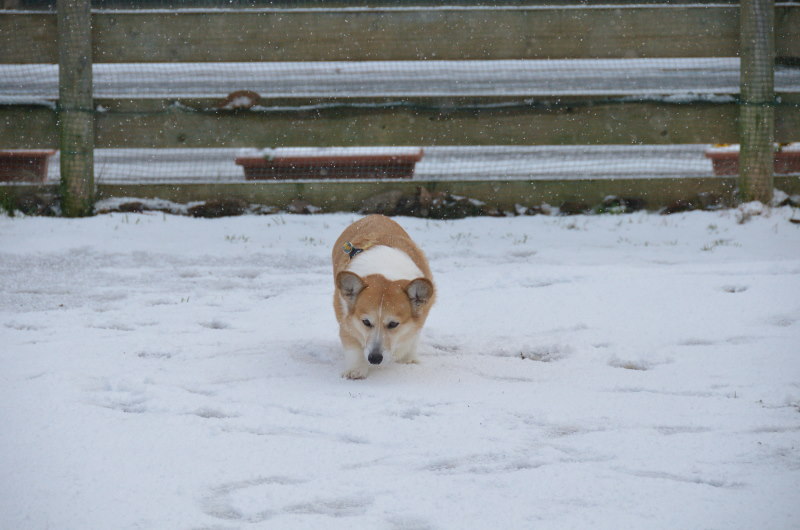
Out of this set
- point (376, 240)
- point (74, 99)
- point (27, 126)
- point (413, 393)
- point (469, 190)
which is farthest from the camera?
point (469, 190)

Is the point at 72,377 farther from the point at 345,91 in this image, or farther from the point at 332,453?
the point at 345,91

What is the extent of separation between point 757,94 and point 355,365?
4509 mm

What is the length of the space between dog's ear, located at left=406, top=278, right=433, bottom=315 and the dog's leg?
300 mm

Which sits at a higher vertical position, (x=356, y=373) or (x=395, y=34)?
(x=395, y=34)

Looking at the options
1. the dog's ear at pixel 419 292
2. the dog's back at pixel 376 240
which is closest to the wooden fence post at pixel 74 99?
the dog's back at pixel 376 240

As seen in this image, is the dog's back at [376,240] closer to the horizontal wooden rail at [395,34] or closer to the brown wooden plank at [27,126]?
the horizontal wooden rail at [395,34]

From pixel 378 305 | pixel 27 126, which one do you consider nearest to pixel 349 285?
A: pixel 378 305

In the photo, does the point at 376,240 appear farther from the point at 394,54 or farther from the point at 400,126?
the point at 394,54

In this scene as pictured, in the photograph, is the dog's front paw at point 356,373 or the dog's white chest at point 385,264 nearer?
the dog's front paw at point 356,373

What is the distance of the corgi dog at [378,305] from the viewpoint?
3660 millimetres

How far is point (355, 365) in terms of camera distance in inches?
149

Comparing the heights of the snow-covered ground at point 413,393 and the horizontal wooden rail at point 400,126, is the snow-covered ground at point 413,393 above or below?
below

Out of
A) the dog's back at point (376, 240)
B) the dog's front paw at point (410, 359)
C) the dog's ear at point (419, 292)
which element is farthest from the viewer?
the dog's back at point (376, 240)

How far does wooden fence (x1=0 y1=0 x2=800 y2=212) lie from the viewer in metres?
6.87
